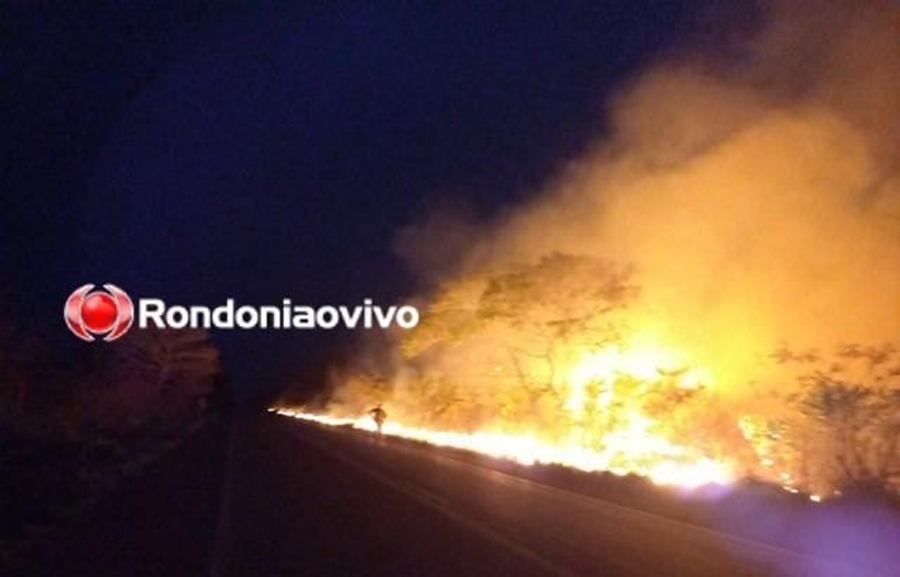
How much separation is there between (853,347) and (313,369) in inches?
5016

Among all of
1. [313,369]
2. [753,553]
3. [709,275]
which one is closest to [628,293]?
[709,275]

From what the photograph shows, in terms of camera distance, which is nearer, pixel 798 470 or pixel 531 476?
pixel 798 470

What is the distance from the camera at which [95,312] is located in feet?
219

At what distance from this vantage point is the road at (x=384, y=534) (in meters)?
16.3

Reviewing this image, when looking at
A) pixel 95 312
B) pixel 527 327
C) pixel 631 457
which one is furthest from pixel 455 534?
pixel 95 312

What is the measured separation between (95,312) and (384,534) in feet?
162

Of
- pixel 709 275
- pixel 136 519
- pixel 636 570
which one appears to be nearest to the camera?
pixel 636 570

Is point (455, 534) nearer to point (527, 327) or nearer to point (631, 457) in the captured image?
point (631, 457)

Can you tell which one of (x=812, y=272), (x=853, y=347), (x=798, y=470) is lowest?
(x=798, y=470)

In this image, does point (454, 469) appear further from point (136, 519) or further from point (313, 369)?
point (313, 369)

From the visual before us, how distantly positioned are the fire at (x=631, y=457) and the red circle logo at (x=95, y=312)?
70.2 feet

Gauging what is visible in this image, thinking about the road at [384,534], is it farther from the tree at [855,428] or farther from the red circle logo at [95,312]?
the red circle logo at [95,312]

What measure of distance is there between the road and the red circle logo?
34.1m

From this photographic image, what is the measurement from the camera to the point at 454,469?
126 feet
